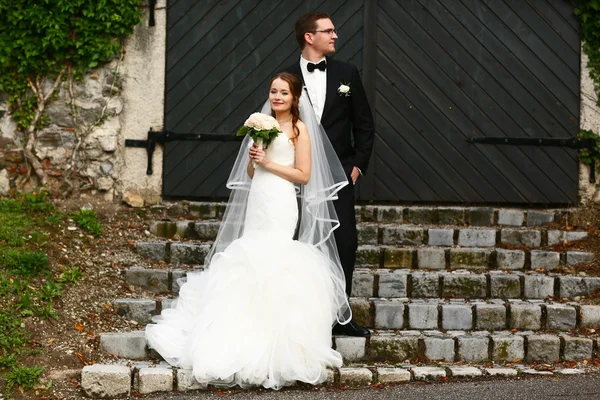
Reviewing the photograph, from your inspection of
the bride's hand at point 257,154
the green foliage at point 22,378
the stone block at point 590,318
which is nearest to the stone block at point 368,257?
the stone block at point 590,318

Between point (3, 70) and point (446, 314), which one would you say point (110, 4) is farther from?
point (446, 314)

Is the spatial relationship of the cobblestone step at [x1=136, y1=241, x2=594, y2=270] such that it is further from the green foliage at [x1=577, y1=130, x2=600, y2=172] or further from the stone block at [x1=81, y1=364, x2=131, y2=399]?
the stone block at [x1=81, y1=364, x2=131, y2=399]

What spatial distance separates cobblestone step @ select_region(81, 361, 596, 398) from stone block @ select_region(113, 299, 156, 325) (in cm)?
65

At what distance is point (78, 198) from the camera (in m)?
7.91

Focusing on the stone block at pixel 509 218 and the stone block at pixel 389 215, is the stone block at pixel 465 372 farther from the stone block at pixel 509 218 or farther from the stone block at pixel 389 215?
the stone block at pixel 509 218

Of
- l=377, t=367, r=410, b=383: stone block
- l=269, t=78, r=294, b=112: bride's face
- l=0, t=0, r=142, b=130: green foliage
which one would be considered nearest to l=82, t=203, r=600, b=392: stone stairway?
l=377, t=367, r=410, b=383: stone block

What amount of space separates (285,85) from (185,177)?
120 inches

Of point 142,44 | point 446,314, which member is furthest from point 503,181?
point 142,44

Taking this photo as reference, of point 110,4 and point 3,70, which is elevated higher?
point 110,4

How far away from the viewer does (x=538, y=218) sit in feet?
24.8

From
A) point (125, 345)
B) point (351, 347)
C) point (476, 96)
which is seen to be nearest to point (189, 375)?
point (125, 345)

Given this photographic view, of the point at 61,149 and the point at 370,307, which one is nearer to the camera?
the point at 370,307

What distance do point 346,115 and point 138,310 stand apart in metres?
2.00

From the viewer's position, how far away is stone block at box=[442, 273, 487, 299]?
608 centimetres
